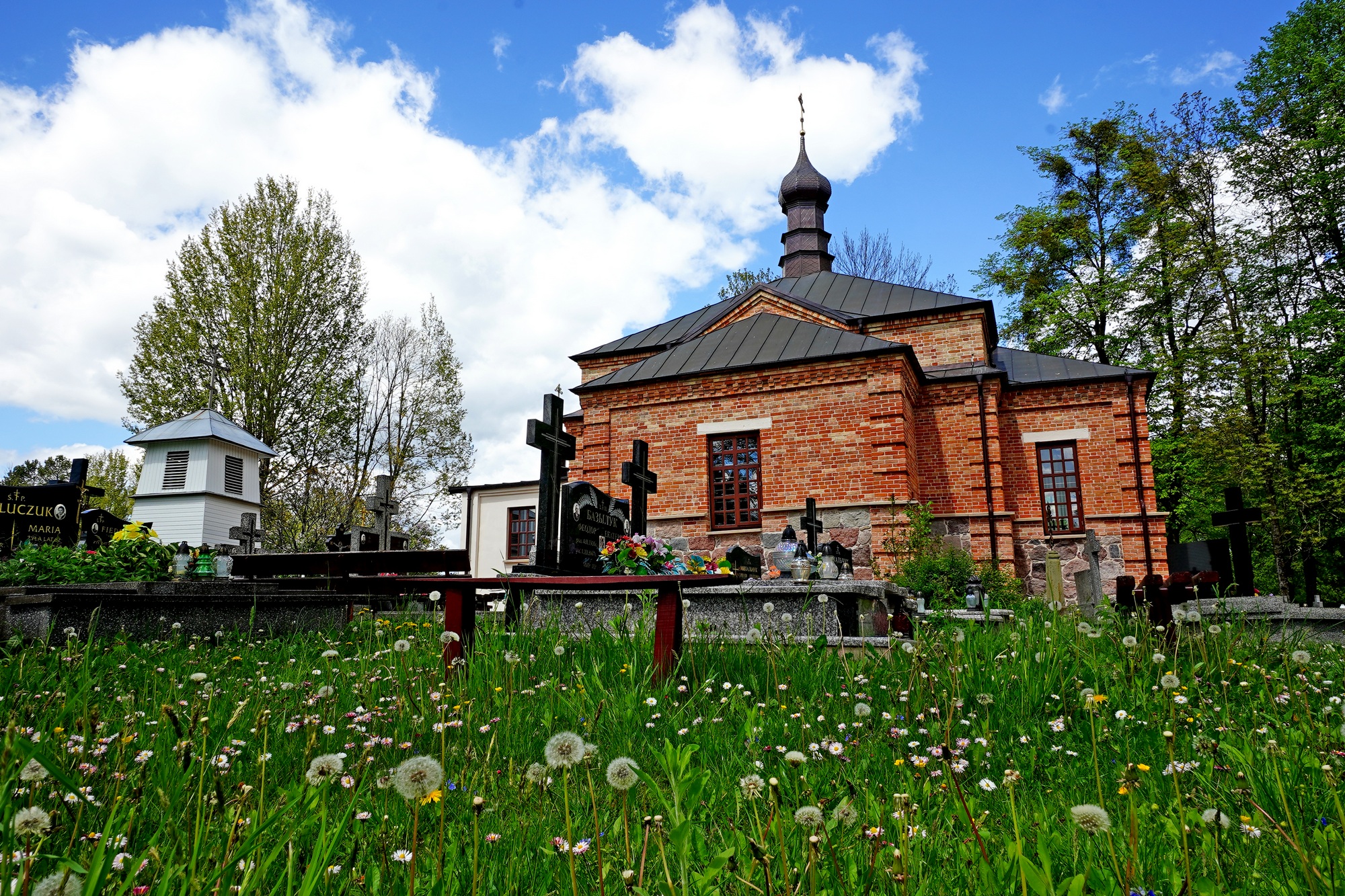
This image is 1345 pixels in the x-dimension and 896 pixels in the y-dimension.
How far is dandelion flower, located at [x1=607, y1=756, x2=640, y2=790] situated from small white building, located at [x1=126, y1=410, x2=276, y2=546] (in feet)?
72.5

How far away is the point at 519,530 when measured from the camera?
2295 centimetres

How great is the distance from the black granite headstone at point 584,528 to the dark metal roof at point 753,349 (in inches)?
336

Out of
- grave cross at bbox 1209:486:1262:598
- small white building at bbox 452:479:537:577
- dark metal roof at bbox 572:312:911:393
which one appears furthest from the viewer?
small white building at bbox 452:479:537:577

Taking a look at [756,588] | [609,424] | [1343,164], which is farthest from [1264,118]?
[756,588]

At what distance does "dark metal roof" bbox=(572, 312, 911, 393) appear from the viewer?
16984mm

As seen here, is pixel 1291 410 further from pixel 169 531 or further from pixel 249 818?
pixel 169 531

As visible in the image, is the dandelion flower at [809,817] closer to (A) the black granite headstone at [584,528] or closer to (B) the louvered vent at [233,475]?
(A) the black granite headstone at [584,528]

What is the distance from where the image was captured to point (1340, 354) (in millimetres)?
22406

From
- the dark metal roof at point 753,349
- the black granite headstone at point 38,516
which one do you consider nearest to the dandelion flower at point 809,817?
the black granite headstone at point 38,516

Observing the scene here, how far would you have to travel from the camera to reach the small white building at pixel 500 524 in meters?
22.8

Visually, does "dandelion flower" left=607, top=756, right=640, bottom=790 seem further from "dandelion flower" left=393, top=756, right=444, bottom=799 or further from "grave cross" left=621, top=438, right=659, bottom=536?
"grave cross" left=621, top=438, right=659, bottom=536

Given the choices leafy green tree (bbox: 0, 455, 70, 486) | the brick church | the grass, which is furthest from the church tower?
leafy green tree (bbox: 0, 455, 70, 486)

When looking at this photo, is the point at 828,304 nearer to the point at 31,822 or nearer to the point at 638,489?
the point at 638,489

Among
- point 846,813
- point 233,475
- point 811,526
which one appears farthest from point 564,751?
point 233,475
